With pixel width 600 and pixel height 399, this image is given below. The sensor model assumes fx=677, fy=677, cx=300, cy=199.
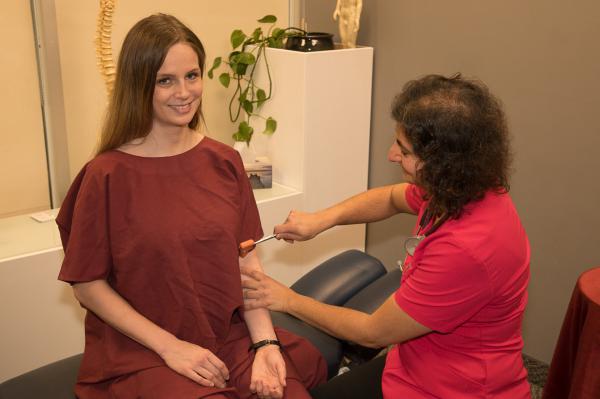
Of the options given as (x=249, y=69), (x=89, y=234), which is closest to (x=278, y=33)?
(x=249, y=69)

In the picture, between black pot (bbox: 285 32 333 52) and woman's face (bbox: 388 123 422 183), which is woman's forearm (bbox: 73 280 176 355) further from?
black pot (bbox: 285 32 333 52)

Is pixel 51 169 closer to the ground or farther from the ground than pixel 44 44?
closer to the ground

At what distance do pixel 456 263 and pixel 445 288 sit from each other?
57mm

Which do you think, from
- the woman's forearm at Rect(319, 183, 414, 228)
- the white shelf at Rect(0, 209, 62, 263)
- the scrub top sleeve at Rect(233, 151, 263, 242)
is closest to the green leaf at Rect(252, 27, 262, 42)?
the white shelf at Rect(0, 209, 62, 263)

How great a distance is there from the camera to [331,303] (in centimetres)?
186

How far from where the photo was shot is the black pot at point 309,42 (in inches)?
108

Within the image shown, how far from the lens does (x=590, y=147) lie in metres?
2.35

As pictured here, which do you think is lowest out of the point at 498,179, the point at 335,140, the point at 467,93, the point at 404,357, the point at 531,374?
the point at 531,374

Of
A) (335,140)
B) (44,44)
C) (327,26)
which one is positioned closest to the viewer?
(44,44)

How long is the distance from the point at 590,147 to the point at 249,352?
4.79ft

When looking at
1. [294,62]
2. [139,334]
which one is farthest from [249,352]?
[294,62]

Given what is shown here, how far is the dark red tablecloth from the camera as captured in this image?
157 cm

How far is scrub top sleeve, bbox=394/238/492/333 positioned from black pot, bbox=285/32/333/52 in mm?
1553

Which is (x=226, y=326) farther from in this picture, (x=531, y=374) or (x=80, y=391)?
(x=531, y=374)
